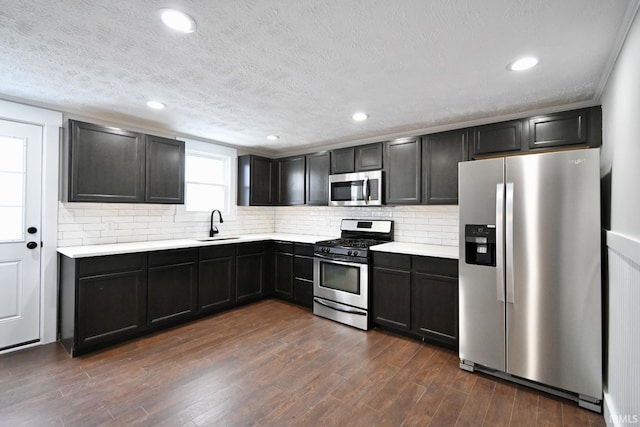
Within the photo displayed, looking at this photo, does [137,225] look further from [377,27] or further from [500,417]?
[500,417]

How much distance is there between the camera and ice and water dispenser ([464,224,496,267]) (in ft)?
8.00

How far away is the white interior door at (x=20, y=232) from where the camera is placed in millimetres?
2781

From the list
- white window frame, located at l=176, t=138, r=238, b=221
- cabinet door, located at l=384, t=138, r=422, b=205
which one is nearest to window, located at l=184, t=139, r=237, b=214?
white window frame, located at l=176, t=138, r=238, b=221

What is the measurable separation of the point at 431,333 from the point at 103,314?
3168 mm

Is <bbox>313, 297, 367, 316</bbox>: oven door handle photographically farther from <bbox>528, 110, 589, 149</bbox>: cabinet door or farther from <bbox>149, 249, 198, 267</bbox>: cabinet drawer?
<bbox>528, 110, 589, 149</bbox>: cabinet door

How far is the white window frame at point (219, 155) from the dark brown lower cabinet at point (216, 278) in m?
0.78

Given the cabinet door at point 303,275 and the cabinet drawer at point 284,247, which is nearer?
the cabinet door at point 303,275

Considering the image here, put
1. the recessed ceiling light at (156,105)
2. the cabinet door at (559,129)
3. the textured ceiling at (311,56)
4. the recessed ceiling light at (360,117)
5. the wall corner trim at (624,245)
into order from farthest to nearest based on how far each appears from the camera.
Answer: the recessed ceiling light at (360,117)
the recessed ceiling light at (156,105)
the cabinet door at (559,129)
the textured ceiling at (311,56)
the wall corner trim at (624,245)

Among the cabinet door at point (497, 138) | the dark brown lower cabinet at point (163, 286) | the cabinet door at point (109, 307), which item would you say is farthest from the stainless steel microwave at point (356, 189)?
the cabinet door at point (109, 307)

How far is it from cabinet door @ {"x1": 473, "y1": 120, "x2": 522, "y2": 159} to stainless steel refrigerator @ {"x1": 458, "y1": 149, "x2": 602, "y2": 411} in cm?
65

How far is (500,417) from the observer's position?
6.40 ft

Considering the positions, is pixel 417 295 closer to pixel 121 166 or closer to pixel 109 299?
pixel 109 299

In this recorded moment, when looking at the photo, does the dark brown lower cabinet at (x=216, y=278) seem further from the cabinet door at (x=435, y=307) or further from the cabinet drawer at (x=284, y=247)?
the cabinet door at (x=435, y=307)

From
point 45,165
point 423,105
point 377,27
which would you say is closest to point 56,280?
point 45,165
